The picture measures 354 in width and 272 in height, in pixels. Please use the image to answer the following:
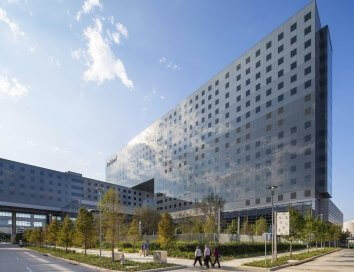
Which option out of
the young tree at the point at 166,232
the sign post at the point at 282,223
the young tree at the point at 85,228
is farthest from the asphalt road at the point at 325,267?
the young tree at the point at 85,228

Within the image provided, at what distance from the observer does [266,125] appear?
90.8 m

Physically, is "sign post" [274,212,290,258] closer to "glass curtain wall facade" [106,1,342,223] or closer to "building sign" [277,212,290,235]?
"building sign" [277,212,290,235]

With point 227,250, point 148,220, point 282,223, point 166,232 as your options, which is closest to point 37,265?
point 166,232

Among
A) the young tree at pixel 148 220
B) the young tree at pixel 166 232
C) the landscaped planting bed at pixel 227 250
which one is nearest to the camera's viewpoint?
the landscaped planting bed at pixel 227 250

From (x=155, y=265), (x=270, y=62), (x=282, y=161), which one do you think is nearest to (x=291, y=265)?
(x=155, y=265)

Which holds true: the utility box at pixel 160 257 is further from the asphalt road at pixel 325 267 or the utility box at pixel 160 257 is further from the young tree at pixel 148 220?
the young tree at pixel 148 220

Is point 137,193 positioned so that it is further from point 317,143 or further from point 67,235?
point 67,235

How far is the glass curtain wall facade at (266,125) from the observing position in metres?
79.4

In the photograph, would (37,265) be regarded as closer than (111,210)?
Yes

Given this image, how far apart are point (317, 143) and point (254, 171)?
62.7ft

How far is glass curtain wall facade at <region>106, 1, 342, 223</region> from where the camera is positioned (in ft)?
260

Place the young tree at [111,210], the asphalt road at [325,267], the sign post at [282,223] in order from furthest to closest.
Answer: the young tree at [111,210] → the sign post at [282,223] → the asphalt road at [325,267]

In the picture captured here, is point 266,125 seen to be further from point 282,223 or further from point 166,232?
point 282,223

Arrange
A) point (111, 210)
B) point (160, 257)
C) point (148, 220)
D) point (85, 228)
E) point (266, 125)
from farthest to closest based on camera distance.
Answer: point (148, 220), point (266, 125), point (85, 228), point (111, 210), point (160, 257)
